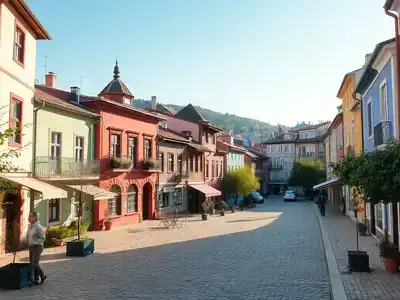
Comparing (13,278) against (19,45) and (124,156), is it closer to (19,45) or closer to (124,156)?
(19,45)

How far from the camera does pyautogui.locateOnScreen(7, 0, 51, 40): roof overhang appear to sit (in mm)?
15039

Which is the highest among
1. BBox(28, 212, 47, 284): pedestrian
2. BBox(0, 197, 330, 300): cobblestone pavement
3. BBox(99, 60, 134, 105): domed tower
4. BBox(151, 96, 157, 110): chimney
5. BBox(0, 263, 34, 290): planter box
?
BBox(151, 96, 157, 110): chimney

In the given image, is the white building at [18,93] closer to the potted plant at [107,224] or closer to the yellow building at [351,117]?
the potted plant at [107,224]

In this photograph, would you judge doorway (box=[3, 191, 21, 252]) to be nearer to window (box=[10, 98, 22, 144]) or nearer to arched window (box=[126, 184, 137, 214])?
window (box=[10, 98, 22, 144])

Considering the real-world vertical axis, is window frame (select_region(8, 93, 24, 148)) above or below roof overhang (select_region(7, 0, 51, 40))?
below

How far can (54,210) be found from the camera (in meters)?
20.1

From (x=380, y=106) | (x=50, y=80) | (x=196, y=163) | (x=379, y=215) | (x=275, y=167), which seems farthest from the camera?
(x=275, y=167)

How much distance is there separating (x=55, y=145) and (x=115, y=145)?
5.74 meters

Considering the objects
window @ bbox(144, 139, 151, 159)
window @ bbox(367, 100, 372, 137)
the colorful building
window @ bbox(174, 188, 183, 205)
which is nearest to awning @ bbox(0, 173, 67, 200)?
the colorful building

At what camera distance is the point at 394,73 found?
1330 centimetres

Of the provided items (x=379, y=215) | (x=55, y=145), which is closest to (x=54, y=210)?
(x=55, y=145)

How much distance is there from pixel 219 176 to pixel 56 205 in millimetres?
28551

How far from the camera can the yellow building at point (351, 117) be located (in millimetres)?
23531

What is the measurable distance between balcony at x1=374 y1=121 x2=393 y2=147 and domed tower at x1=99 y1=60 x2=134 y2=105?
18482 millimetres
